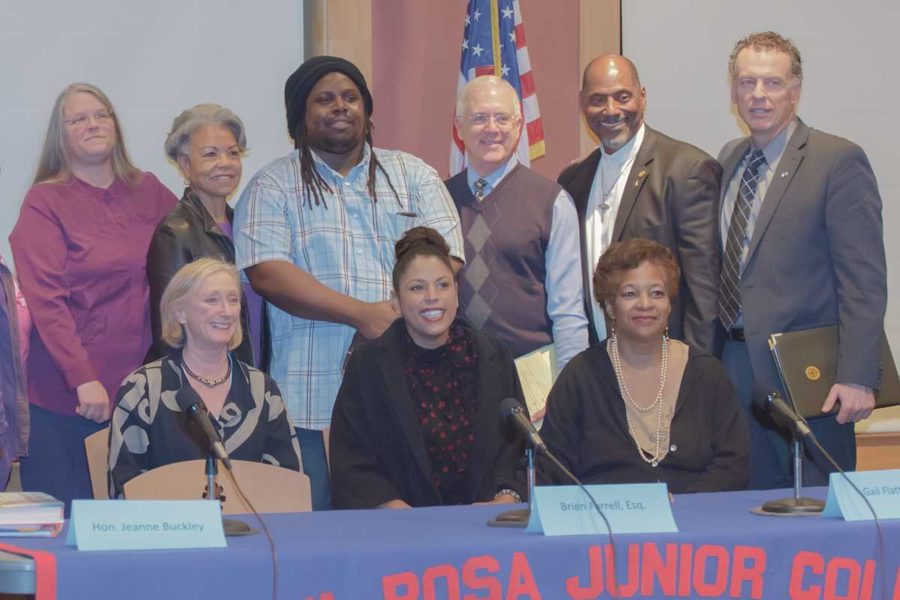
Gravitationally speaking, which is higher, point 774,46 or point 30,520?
point 774,46

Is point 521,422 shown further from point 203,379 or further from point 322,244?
point 322,244

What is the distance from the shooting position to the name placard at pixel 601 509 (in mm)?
2389

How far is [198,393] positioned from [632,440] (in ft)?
3.67

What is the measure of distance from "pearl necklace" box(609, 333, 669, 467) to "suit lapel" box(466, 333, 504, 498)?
0.31 meters

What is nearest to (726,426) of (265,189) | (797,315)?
(797,315)

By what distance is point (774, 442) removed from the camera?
12.7ft

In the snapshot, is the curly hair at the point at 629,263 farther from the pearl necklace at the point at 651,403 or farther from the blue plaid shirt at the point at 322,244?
the blue plaid shirt at the point at 322,244

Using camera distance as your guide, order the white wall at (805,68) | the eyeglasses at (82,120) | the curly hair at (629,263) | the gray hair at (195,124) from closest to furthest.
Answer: the curly hair at (629,263), the eyeglasses at (82,120), the gray hair at (195,124), the white wall at (805,68)

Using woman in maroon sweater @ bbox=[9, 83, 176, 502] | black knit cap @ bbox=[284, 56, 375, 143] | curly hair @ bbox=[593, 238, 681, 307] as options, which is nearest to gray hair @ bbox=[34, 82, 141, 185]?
woman in maroon sweater @ bbox=[9, 83, 176, 502]

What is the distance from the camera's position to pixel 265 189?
379 cm

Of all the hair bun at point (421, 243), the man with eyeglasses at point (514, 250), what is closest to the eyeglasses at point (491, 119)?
the man with eyeglasses at point (514, 250)

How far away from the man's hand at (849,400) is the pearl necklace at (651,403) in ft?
1.64

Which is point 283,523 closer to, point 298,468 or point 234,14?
point 298,468

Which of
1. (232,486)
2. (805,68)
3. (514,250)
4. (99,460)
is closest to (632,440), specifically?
(514,250)
